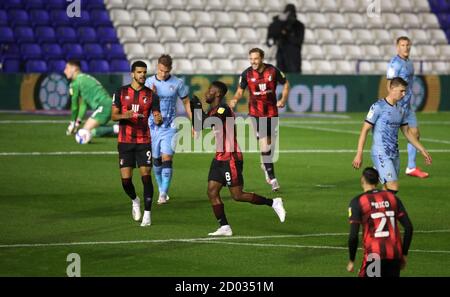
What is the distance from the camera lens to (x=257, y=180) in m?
21.0

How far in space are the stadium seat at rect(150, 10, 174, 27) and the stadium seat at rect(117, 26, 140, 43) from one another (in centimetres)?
104

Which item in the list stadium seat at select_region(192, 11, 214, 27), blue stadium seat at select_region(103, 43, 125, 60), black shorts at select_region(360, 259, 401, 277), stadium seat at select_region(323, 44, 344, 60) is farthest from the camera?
stadium seat at select_region(323, 44, 344, 60)

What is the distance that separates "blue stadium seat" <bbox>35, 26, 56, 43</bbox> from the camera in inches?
1453

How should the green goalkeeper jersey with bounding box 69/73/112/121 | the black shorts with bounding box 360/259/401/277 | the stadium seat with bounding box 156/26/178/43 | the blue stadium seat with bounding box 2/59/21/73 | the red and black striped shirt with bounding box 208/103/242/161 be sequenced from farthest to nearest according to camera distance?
the stadium seat with bounding box 156/26/178/43 → the blue stadium seat with bounding box 2/59/21/73 → the green goalkeeper jersey with bounding box 69/73/112/121 → the red and black striped shirt with bounding box 208/103/242/161 → the black shorts with bounding box 360/259/401/277

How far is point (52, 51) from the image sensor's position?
36688mm

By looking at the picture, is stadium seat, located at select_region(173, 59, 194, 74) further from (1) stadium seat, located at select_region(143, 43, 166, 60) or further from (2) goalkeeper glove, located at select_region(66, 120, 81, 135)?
(2) goalkeeper glove, located at select_region(66, 120, 81, 135)

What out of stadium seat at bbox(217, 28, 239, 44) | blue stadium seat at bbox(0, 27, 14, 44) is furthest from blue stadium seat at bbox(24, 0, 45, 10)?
stadium seat at bbox(217, 28, 239, 44)

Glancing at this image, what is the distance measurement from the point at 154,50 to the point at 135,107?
22.6m

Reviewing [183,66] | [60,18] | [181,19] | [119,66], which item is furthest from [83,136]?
[181,19]

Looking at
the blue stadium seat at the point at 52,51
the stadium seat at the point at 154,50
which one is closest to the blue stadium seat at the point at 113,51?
the stadium seat at the point at 154,50

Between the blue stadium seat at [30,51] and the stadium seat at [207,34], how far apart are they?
6.11 metres

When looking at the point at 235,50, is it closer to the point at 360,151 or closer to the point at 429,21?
the point at 429,21

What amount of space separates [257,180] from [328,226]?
5.13 meters
